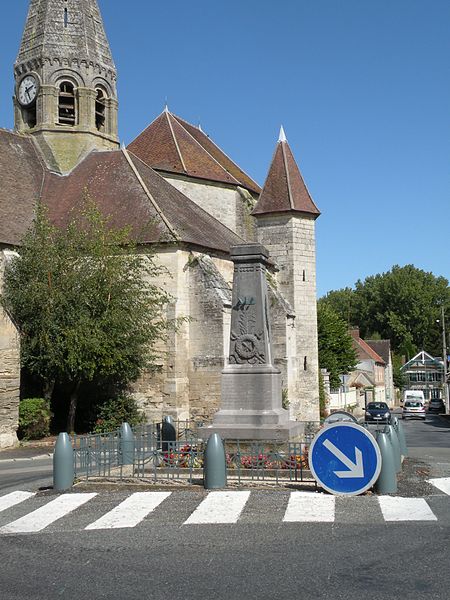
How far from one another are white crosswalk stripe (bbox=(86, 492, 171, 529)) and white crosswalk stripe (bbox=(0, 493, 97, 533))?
56 centimetres

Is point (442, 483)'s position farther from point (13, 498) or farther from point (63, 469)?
point (13, 498)

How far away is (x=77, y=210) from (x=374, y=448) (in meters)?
19.0

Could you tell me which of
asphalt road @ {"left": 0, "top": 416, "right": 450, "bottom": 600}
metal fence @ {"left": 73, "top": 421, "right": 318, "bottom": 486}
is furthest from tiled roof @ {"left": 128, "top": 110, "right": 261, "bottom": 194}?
asphalt road @ {"left": 0, "top": 416, "right": 450, "bottom": 600}

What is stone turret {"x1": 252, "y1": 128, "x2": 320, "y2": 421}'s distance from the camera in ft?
96.9

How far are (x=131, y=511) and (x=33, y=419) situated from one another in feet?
44.3

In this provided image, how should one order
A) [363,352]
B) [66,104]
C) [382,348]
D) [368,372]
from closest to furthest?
[66,104], [368,372], [363,352], [382,348]

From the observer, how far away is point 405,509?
7934 millimetres

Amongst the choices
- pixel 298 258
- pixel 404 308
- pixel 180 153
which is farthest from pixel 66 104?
pixel 404 308

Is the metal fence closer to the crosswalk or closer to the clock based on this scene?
the crosswalk

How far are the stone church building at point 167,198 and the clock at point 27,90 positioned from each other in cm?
6

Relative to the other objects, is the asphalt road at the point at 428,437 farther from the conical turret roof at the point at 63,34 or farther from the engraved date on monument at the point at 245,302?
the conical turret roof at the point at 63,34

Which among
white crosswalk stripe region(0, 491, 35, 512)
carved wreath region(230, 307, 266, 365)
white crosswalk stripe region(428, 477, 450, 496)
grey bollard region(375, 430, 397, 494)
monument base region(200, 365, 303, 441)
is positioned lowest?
white crosswalk stripe region(0, 491, 35, 512)

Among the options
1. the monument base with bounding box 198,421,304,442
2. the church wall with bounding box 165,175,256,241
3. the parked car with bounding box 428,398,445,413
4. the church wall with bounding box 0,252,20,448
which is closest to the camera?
the monument base with bounding box 198,421,304,442

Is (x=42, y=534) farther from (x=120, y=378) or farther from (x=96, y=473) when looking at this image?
(x=120, y=378)
